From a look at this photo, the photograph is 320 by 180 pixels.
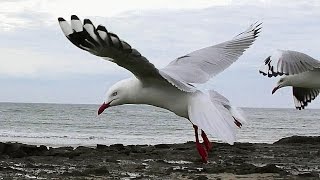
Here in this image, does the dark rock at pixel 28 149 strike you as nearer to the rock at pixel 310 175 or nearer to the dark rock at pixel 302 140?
the rock at pixel 310 175

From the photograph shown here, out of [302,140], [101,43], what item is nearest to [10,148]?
[101,43]

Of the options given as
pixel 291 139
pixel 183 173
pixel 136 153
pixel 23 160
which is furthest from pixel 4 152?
pixel 291 139

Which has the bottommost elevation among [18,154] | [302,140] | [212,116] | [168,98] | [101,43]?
[18,154]

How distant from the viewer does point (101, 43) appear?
21.4 ft

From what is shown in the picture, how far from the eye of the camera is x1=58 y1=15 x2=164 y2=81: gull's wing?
20.5 feet

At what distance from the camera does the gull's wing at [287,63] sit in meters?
12.3

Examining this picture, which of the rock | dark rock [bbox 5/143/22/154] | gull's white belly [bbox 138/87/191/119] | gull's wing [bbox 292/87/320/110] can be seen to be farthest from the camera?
gull's wing [bbox 292/87/320/110]

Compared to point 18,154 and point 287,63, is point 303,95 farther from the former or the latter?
point 18,154

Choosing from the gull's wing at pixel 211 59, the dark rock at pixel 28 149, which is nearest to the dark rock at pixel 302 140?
the dark rock at pixel 28 149

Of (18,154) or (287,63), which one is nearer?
(18,154)

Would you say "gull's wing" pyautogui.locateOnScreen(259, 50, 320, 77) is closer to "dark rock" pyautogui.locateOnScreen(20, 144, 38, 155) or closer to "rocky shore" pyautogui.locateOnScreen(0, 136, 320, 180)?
"rocky shore" pyautogui.locateOnScreen(0, 136, 320, 180)

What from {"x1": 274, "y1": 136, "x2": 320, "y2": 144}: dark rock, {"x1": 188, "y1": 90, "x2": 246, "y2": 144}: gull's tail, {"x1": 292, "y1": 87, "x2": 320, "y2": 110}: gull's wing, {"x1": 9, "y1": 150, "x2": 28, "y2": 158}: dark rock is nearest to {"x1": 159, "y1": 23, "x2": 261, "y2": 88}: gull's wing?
{"x1": 188, "y1": 90, "x2": 246, "y2": 144}: gull's tail

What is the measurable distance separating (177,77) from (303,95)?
8026 mm

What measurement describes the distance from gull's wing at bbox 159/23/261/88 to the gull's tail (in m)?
0.58
